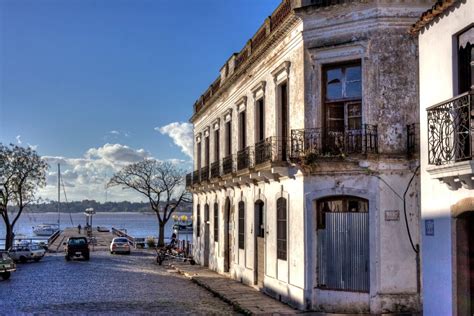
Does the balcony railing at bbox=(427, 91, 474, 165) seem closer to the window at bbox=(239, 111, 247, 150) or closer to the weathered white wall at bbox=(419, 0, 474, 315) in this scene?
the weathered white wall at bbox=(419, 0, 474, 315)

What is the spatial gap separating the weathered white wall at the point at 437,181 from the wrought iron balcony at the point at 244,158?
9858 millimetres

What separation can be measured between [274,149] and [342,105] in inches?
120

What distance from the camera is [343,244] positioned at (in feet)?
54.5

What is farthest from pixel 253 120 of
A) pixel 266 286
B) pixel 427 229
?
pixel 427 229

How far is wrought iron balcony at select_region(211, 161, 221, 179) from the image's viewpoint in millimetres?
27938

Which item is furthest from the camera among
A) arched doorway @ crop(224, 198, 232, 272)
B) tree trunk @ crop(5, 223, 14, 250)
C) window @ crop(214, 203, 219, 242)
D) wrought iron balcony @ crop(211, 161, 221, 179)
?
tree trunk @ crop(5, 223, 14, 250)

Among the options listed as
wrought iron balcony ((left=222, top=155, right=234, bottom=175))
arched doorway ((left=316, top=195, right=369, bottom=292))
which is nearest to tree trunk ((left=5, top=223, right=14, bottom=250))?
wrought iron balcony ((left=222, top=155, right=234, bottom=175))

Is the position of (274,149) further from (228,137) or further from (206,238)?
(206,238)

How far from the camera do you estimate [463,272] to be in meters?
11.3

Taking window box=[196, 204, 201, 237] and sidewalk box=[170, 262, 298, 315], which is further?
window box=[196, 204, 201, 237]

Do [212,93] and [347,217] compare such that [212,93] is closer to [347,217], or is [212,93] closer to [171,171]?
[347,217]

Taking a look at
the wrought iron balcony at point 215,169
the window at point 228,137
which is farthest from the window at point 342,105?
the wrought iron balcony at point 215,169

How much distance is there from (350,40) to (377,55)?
2.57 feet

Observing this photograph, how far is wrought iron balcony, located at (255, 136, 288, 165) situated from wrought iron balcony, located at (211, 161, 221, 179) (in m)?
7.90
